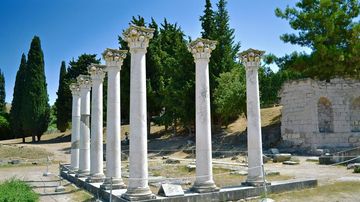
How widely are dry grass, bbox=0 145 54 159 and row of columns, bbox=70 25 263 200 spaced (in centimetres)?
2029

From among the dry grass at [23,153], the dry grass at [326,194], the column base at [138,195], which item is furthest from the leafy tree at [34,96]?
the dry grass at [326,194]

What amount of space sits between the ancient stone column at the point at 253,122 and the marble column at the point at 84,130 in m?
8.10

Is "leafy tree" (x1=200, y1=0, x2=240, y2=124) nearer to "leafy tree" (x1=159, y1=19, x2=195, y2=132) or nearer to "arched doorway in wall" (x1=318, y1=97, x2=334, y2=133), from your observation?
"leafy tree" (x1=159, y1=19, x2=195, y2=132)

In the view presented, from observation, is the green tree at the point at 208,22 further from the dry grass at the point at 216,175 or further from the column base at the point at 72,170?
the column base at the point at 72,170

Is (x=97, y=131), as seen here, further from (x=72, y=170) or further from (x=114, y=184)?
(x=72, y=170)

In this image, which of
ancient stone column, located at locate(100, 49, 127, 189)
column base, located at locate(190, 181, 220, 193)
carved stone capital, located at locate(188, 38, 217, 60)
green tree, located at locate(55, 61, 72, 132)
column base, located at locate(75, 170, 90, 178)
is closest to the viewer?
column base, located at locate(190, 181, 220, 193)

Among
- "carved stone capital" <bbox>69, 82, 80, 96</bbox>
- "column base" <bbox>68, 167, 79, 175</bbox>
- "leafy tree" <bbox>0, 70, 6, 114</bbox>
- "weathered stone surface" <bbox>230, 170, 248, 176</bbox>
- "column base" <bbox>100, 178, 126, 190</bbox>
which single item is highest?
"leafy tree" <bbox>0, 70, 6, 114</bbox>

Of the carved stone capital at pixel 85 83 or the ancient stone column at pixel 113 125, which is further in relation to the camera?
the carved stone capital at pixel 85 83

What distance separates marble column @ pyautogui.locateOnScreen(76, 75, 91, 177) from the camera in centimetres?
1716

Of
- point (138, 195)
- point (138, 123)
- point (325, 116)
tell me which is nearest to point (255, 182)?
point (138, 195)

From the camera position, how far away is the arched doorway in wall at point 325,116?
2914 cm

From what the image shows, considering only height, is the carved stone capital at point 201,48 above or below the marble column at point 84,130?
above

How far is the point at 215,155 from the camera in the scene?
30.0 metres

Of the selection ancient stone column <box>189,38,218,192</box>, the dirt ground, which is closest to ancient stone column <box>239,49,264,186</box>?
the dirt ground
